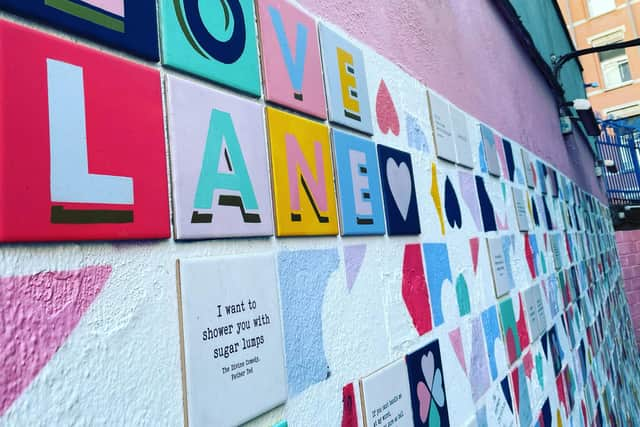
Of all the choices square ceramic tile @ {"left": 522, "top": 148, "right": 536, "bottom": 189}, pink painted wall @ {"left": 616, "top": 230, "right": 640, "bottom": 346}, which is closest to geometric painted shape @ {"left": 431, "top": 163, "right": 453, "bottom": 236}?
square ceramic tile @ {"left": 522, "top": 148, "right": 536, "bottom": 189}

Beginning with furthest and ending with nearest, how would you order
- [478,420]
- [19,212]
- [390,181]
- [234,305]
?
1. [478,420]
2. [390,181]
3. [234,305]
4. [19,212]

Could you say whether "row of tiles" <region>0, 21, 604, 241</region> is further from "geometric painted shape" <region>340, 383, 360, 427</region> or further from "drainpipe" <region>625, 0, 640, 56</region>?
"drainpipe" <region>625, 0, 640, 56</region>

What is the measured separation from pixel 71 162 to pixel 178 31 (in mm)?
128

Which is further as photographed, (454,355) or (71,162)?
A: (454,355)

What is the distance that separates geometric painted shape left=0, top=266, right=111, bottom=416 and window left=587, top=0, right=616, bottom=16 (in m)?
11.1

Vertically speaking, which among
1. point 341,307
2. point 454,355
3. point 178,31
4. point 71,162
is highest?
point 178,31

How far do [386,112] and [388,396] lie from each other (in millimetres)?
342

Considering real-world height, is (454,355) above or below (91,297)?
below

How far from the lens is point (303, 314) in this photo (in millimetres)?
364

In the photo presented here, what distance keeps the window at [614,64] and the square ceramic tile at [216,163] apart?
10497 millimetres

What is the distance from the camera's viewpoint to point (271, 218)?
0.34m

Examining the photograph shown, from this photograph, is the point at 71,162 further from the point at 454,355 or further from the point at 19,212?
the point at 454,355

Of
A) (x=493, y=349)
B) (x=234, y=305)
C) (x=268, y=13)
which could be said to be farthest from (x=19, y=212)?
(x=493, y=349)

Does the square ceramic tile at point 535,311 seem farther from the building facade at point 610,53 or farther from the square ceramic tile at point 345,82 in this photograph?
the building facade at point 610,53
